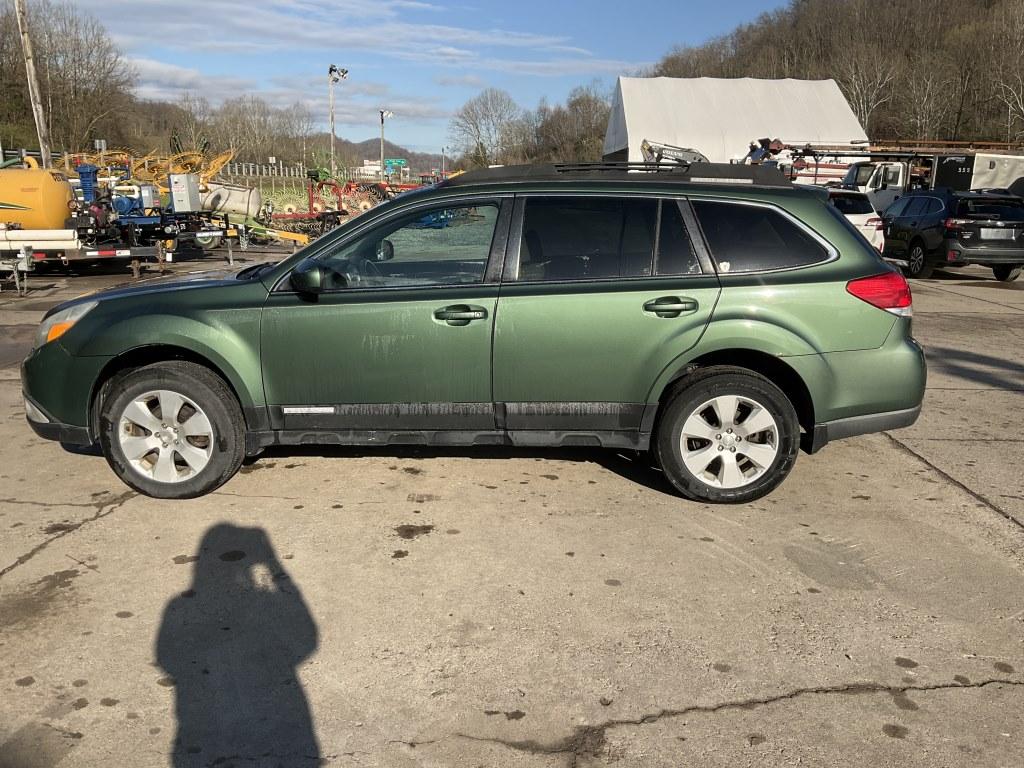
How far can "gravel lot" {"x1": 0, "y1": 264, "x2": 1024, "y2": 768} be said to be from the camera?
8.56 ft

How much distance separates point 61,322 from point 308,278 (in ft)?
4.94

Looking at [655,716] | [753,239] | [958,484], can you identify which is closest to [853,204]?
[958,484]

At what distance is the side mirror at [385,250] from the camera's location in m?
4.48

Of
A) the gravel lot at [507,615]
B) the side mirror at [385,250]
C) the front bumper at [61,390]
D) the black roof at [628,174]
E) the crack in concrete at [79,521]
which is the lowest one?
the gravel lot at [507,615]

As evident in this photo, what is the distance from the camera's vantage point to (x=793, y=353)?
4305 mm

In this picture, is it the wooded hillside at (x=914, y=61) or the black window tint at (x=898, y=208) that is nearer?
the black window tint at (x=898, y=208)

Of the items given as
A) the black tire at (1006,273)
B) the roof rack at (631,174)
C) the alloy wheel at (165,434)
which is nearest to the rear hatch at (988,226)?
the black tire at (1006,273)

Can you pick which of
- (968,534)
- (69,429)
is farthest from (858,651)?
(69,429)

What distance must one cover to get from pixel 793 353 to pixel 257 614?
2.96 metres

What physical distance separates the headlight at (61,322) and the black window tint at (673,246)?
318 cm

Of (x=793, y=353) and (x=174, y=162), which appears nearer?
(x=793, y=353)

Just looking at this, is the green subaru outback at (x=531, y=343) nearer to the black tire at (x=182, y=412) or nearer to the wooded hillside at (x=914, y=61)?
the black tire at (x=182, y=412)

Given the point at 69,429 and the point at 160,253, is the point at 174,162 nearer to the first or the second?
the point at 160,253

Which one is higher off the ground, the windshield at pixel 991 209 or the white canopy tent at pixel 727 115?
the white canopy tent at pixel 727 115
